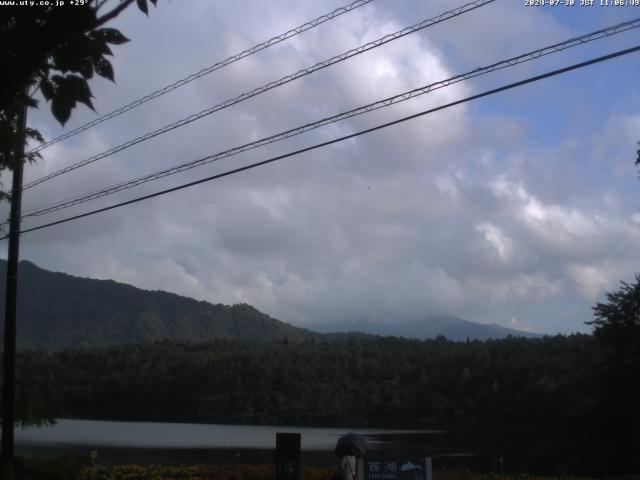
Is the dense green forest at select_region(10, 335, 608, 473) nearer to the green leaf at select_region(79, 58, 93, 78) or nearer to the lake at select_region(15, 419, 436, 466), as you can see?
the lake at select_region(15, 419, 436, 466)

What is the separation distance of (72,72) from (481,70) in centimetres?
856

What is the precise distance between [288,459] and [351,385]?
5873cm

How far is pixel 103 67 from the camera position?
551 cm

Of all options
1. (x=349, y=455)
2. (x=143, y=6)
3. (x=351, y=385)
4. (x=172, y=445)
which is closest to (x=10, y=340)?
(x=349, y=455)

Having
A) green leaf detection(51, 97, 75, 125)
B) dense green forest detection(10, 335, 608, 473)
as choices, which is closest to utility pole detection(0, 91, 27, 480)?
green leaf detection(51, 97, 75, 125)

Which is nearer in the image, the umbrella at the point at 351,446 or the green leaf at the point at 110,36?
the green leaf at the point at 110,36

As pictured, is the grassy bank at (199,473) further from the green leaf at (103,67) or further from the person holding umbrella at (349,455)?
the green leaf at (103,67)

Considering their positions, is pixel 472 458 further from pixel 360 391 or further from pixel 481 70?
pixel 360 391

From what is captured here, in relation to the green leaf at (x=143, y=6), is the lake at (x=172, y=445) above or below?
below

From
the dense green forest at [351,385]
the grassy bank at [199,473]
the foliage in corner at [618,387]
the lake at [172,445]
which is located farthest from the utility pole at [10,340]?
the dense green forest at [351,385]

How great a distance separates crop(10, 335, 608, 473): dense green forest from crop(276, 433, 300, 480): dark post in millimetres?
28588

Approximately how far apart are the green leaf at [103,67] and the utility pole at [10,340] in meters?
13.7

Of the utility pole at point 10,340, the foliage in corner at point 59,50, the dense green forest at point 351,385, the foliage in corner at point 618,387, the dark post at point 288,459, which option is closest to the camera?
the foliage in corner at point 59,50

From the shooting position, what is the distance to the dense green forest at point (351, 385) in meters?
59.5
